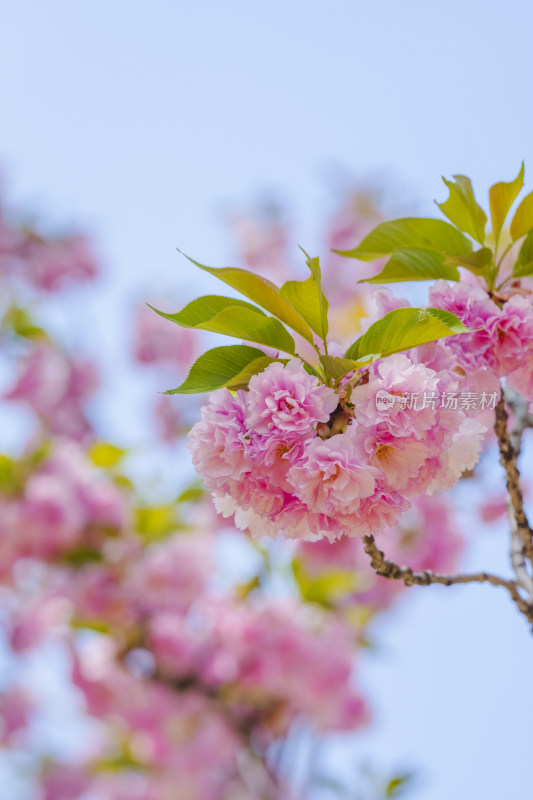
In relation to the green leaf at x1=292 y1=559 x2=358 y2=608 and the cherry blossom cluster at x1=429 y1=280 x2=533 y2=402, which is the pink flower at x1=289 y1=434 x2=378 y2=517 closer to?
the cherry blossom cluster at x1=429 y1=280 x2=533 y2=402

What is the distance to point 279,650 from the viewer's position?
2.87 meters

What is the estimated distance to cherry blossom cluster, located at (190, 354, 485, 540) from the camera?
0.73m

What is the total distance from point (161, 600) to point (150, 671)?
0.91ft

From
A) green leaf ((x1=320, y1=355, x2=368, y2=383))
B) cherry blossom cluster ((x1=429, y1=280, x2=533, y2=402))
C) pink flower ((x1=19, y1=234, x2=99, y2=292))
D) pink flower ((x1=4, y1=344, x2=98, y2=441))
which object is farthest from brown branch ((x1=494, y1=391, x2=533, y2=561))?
pink flower ((x1=19, y1=234, x2=99, y2=292))

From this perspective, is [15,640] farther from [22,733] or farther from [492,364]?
[492,364]

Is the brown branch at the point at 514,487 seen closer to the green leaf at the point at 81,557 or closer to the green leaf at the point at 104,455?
the green leaf at the point at 81,557

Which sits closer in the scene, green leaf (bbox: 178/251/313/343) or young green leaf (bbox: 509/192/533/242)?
green leaf (bbox: 178/251/313/343)

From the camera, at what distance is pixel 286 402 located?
0.74 meters

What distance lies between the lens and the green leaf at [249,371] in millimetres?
789

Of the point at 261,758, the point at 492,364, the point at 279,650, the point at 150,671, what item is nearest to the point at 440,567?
the point at 279,650

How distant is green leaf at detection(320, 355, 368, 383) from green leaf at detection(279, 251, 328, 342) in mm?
47

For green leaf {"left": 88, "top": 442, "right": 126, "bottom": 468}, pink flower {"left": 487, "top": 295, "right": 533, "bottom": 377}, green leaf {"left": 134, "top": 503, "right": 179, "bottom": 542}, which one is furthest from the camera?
green leaf {"left": 88, "top": 442, "right": 126, "bottom": 468}

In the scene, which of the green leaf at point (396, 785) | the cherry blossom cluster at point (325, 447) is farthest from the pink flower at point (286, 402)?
the green leaf at point (396, 785)

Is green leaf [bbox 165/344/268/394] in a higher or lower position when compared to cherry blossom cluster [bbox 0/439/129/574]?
lower
